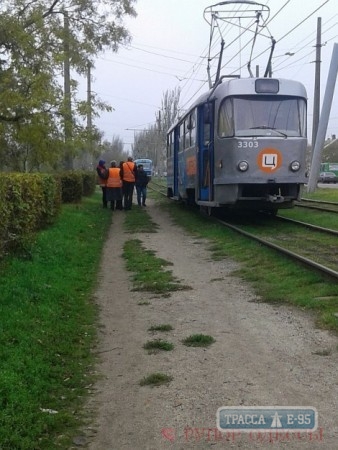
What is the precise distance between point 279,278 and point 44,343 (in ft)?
13.0

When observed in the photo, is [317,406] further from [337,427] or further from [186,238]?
[186,238]

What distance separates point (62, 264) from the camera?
31.9ft

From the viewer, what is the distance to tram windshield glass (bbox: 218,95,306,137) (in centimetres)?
1373

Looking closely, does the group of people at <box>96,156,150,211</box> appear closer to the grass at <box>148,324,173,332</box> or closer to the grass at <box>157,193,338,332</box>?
the grass at <box>157,193,338,332</box>

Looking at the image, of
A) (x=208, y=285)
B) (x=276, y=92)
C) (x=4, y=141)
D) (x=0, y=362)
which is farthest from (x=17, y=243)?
(x=4, y=141)

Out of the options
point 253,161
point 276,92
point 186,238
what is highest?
point 276,92

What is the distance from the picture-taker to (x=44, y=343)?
568cm

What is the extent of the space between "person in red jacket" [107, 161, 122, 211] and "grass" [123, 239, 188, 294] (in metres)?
9.01

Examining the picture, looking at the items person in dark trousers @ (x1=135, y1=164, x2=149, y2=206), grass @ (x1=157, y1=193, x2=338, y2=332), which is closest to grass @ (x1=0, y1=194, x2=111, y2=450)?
grass @ (x1=157, y1=193, x2=338, y2=332)

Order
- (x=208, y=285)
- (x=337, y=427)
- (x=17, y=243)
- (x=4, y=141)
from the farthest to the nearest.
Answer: (x=4, y=141)
(x=17, y=243)
(x=208, y=285)
(x=337, y=427)

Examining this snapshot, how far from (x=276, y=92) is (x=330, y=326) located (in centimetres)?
899

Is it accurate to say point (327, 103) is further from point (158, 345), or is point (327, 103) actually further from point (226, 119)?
point (158, 345)

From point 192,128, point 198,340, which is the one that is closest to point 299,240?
point 192,128

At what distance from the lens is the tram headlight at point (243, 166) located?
13547 mm
